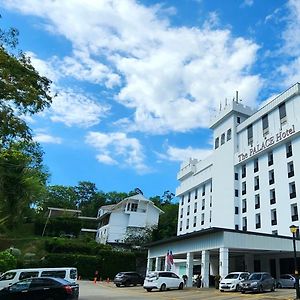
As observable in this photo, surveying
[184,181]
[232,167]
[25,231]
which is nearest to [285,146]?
[232,167]

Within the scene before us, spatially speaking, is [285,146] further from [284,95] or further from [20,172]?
[20,172]

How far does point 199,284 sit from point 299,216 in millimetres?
13726

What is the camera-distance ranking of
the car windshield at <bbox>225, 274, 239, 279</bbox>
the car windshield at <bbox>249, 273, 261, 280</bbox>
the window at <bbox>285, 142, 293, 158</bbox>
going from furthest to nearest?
A: 1. the window at <bbox>285, 142, 293, 158</bbox>
2. the car windshield at <bbox>225, 274, 239, 279</bbox>
3. the car windshield at <bbox>249, 273, 261, 280</bbox>

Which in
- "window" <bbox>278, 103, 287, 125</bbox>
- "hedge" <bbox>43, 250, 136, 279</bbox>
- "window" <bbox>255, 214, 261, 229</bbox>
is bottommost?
"hedge" <bbox>43, 250, 136, 279</bbox>

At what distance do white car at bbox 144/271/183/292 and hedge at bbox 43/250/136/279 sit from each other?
66.1 ft

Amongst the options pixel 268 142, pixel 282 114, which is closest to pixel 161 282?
pixel 268 142

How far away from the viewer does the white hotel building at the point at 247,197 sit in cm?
3272

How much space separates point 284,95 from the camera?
44781 mm

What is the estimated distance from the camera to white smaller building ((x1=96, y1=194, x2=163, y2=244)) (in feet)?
219

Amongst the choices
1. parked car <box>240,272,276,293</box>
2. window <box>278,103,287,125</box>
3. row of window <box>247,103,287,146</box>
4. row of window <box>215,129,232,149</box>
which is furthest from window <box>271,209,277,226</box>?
parked car <box>240,272,276,293</box>

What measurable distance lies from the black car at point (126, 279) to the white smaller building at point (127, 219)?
86.8 ft

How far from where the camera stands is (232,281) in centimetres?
2770

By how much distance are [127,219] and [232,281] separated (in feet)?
139

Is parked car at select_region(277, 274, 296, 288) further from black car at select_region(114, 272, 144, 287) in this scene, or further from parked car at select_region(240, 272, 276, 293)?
black car at select_region(114, 272, 144, 287)
